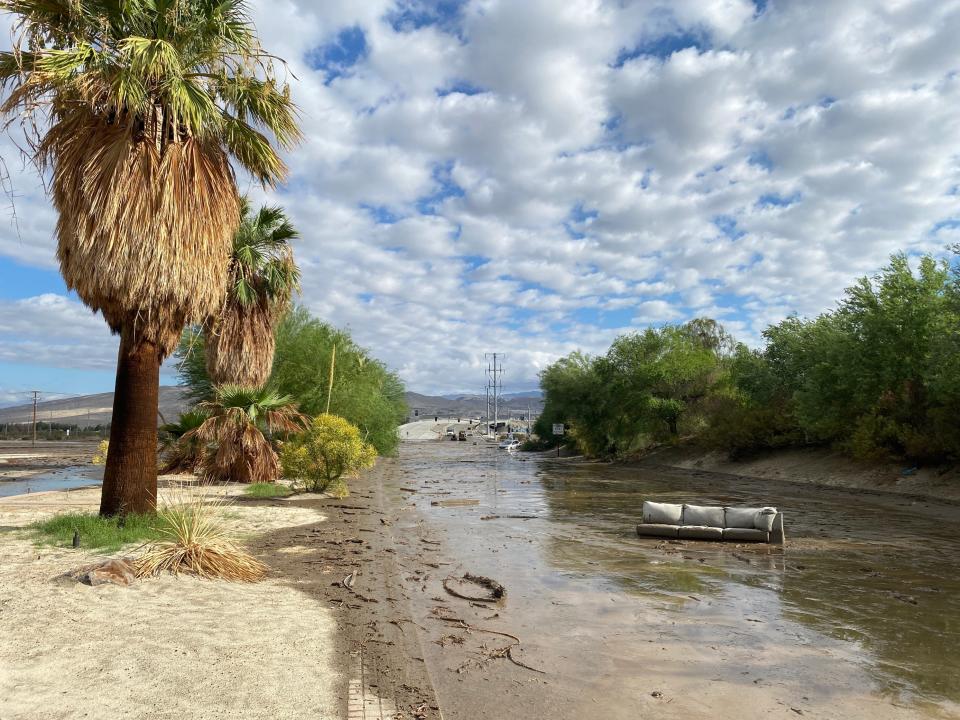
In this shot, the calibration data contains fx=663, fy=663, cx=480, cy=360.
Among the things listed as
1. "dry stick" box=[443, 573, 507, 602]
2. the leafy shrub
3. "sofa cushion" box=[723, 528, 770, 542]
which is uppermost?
the leafy shrub

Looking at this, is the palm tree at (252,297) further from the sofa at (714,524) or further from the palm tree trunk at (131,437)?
the sofa at (714,524)

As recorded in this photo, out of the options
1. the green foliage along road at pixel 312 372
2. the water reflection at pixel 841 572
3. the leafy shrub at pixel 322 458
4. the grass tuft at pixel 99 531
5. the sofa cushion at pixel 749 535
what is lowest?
the water reflection at pixel 841 572

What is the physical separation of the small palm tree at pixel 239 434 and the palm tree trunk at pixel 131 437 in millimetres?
10136

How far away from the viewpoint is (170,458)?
23469mm

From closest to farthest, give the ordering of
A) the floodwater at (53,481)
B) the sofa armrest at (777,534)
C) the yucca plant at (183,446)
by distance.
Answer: the sofa armrest at (777,534)
the floodwater at (53,481)
the yucca plant at (183,446)

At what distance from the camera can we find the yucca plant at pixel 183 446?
74.3 feet

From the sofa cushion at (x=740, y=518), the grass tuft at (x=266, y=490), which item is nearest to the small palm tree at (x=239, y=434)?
the grass tuft at (x=266, y=490)

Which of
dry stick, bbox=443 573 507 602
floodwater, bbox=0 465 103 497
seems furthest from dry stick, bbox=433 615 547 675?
floodwater, bbox=0 465 103 497

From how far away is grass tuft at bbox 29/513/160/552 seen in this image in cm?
978

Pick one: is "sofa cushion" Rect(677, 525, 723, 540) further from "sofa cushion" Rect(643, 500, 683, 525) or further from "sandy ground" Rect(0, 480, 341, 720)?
"sandy ground" Rect(0, 480, 341, 720)

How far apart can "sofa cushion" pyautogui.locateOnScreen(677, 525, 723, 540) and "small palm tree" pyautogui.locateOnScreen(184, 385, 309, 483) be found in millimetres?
13414

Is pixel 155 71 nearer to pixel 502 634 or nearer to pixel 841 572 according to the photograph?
pixel 502 634

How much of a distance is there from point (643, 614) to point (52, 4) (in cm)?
1242

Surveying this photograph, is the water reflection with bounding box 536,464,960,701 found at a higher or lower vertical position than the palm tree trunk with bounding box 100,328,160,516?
lower
